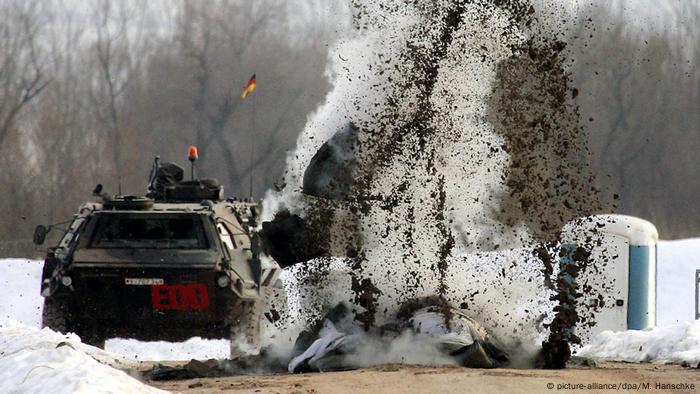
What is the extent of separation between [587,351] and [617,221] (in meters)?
3.31

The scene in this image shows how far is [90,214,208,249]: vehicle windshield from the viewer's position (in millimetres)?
16375

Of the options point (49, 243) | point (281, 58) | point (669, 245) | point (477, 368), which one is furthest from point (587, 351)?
point (281, 58)

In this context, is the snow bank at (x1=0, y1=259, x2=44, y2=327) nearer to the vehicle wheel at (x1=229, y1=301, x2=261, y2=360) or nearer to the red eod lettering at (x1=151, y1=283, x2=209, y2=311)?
the vehicle wheel at (x1=229, y1=301, x2=261, y2=360)

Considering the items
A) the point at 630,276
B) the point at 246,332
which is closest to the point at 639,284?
the point at 630,276

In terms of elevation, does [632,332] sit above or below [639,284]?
below

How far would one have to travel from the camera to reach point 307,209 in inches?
630

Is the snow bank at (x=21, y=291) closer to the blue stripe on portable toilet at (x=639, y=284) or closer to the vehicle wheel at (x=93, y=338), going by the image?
the vehicle wheel at (x=93, y=338)

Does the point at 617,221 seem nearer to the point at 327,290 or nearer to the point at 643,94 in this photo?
the point at 327,290

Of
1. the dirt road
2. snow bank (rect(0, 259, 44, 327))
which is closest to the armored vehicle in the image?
the dirt road

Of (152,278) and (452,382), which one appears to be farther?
(152,278)

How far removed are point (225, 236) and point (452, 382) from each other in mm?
5841

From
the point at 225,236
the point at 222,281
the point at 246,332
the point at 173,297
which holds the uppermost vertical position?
the point at 225,236

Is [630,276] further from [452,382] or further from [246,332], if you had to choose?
[452,382]

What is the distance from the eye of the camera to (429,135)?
1513 centimetres
